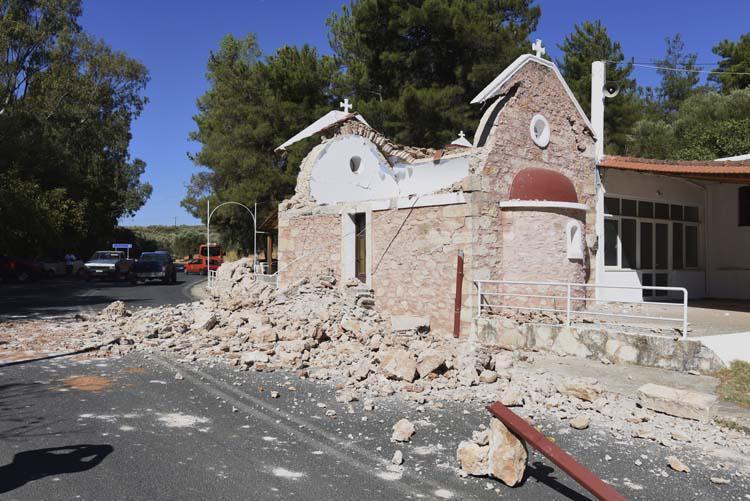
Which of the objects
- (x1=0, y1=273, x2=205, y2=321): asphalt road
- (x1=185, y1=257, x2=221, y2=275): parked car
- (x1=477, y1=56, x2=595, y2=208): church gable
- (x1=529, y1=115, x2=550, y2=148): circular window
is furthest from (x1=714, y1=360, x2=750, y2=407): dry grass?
(x1=185, y1=257, x2=221, y2=275): parked car

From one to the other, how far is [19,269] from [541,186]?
31.3m

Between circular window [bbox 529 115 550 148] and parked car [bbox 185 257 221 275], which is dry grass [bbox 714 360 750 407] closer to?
circular window [bbox 529 115 550 148]

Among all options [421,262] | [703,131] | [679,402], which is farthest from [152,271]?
[679,402]

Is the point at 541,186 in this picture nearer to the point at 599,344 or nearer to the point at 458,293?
the point at 458,293

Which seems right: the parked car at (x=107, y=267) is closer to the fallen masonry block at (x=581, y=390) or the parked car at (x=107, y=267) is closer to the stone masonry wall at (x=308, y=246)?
the stone masonry wall at (x=308, y=246)

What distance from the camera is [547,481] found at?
487cm

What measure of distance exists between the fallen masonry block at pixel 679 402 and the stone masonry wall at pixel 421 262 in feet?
16.2

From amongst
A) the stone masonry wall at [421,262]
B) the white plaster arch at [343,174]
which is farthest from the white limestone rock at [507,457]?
the white plaster arch at [343,174]

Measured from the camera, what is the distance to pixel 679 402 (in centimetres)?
664

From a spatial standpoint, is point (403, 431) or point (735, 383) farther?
point (735, 383)

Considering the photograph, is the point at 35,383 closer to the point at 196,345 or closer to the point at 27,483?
the point at 196,345

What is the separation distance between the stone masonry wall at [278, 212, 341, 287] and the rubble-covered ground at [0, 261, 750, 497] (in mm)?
1022

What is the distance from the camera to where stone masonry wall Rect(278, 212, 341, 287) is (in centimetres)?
1575

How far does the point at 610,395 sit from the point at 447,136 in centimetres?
2003
